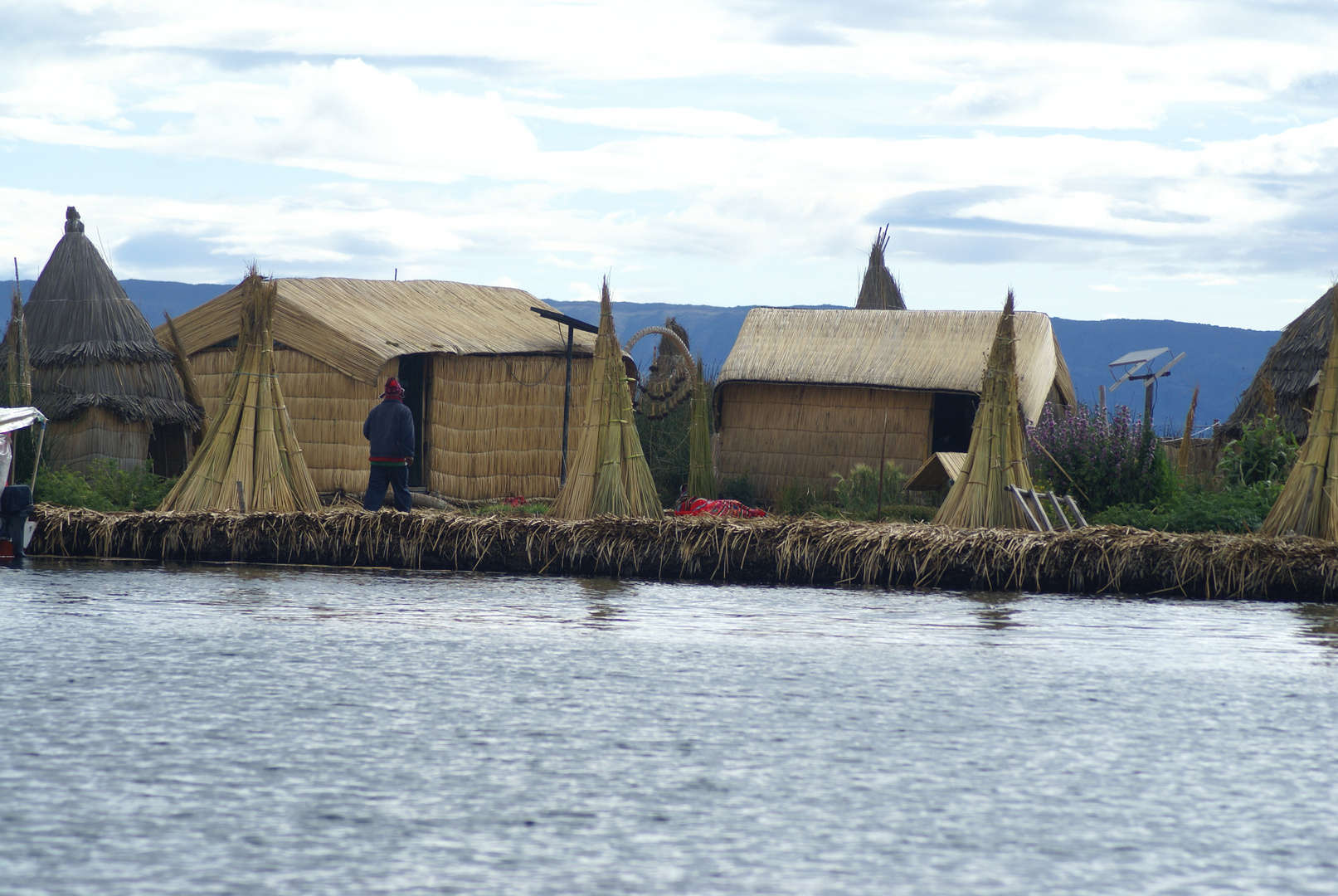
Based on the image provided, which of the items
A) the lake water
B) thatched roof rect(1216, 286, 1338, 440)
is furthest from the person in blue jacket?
thatched roof rect(1216, 286, 1338, 440)

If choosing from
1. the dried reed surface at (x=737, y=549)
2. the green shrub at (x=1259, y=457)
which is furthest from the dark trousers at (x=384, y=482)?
the green shrub at (x=1259, y=457)

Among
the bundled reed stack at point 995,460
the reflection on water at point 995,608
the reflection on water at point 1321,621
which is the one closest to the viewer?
the reflection on water at point 1321,621

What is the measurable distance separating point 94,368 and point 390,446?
4.40 metres

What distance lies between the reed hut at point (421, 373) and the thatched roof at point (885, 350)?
212 cm

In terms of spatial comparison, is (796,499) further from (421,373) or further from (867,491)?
(421,373)

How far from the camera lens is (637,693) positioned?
5793 mm

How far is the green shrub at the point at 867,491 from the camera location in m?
13.5

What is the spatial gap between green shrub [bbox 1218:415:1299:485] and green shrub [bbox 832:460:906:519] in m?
3.09

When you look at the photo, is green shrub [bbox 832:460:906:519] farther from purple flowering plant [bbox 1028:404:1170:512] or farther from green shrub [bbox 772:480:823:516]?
purple flowering plant [bbox 1028:404:1170:512]

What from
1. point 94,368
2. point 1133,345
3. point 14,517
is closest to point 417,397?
point 94,368

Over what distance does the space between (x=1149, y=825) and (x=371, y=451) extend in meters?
8.34

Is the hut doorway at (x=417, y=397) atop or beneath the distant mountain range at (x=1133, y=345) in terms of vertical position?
beneath

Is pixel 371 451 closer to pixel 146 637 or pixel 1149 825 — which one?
pixel 146 637

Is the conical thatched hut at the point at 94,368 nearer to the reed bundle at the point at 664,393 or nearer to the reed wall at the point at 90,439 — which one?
the reed wall at the point at 90,439
